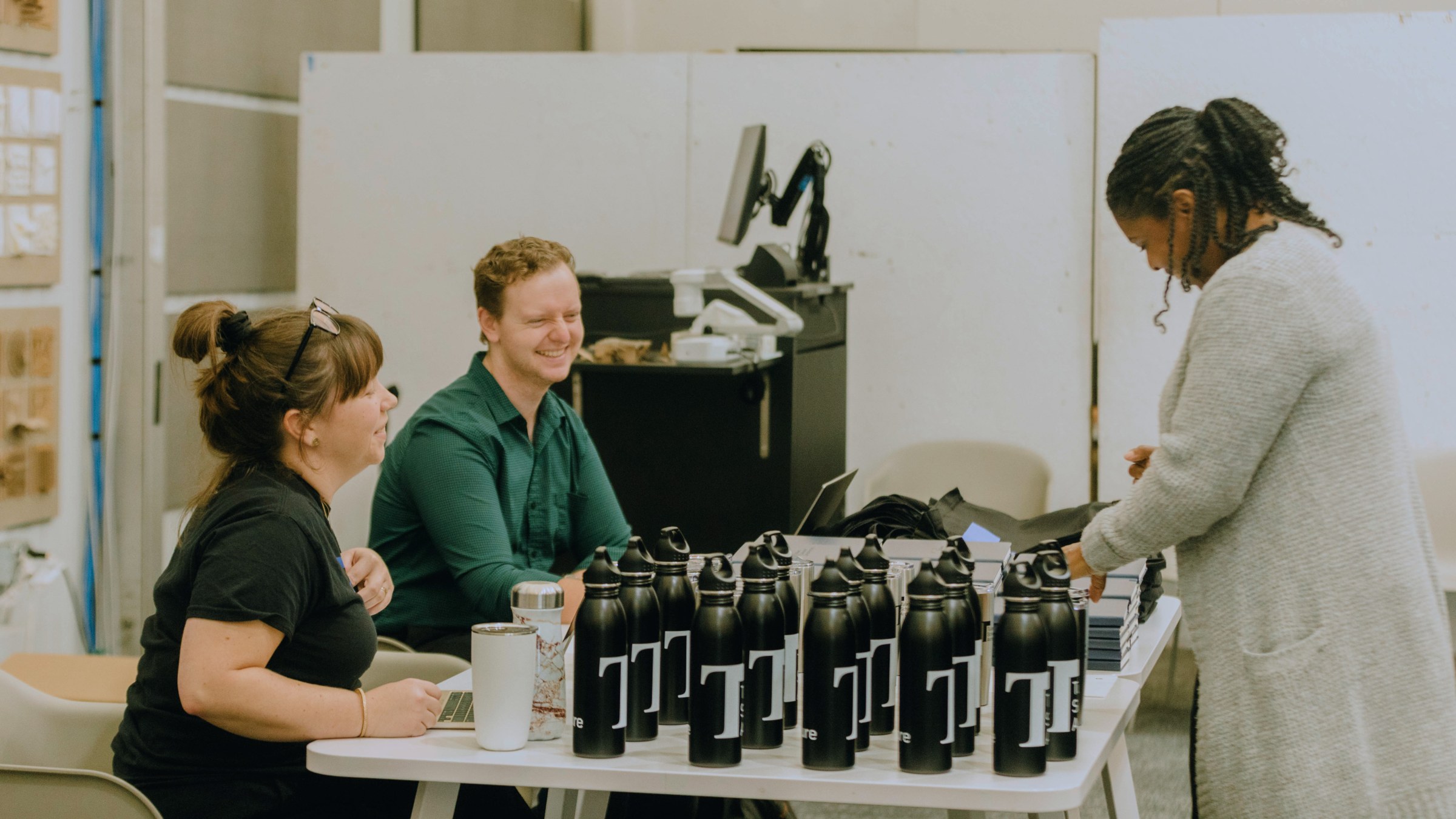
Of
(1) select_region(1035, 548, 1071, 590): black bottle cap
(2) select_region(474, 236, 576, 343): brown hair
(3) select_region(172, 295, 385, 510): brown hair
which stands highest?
(2) select_region(474, 236, 576, 343): brown hair

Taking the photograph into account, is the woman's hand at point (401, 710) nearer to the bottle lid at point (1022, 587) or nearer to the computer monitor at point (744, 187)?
the bottle lid at point (1022, 587)

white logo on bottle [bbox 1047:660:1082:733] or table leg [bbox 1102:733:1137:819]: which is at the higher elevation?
white logo on bottle [bbox 1047:660:1082:733]

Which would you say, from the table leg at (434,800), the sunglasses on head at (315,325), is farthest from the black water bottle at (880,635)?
the sunglasses on head at (315,325)

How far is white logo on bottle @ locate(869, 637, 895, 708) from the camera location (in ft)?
4.88

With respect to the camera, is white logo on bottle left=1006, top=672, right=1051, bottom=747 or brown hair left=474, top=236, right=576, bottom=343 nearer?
white logo on bottle left=1006, top=672, right=1051, bottom=747

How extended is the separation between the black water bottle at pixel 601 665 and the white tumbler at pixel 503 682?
7 centimetres

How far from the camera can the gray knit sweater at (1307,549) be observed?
1.52m

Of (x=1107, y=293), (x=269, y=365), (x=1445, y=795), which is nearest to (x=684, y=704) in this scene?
(x=269, y=365)

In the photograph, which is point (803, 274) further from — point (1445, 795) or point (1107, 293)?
point (1445, 795)

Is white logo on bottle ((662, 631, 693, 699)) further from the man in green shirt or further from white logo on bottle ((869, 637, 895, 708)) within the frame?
the man in green shirt

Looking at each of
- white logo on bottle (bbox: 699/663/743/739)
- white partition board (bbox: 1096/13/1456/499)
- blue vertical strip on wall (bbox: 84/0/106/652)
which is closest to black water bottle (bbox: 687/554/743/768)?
white logo on bottle (bbox: 699/663/743/739)

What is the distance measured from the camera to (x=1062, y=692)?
4.72 ft

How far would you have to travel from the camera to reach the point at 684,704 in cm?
159

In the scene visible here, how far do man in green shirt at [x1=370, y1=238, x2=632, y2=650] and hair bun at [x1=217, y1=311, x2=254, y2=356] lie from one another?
2.12 ft
